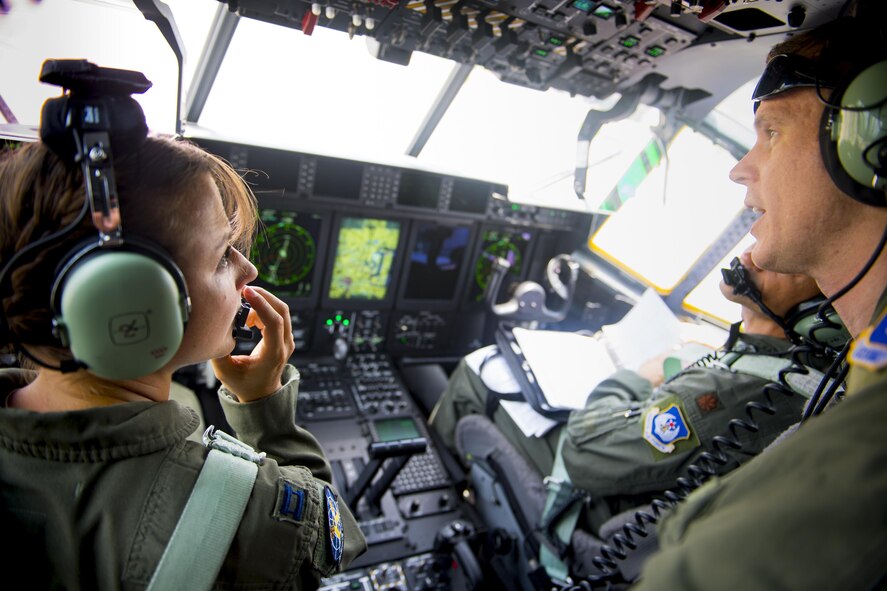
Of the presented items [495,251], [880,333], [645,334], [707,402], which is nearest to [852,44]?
[880,333]

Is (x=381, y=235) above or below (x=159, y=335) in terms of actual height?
below

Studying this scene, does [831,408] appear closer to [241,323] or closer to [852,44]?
[852,44]

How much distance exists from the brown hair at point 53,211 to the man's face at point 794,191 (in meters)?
0.94

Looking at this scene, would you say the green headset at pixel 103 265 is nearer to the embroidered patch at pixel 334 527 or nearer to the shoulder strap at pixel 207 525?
the shoulder strap at pixel 207 525

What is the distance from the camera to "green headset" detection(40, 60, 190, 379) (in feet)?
1.93

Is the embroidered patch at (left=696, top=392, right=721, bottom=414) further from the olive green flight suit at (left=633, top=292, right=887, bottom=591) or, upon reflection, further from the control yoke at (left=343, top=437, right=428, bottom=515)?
the olive green flight suit at (left=633, top=292, right=887, bottom=591)

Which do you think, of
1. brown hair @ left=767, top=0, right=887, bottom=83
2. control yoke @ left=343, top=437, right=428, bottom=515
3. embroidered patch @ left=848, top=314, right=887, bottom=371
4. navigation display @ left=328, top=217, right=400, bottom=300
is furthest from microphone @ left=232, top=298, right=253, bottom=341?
navigation display @ left=328, top=217, right=400, bottom=300

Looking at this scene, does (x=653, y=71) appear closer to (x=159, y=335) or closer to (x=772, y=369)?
(x=772, y=369)

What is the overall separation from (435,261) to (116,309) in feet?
6.72

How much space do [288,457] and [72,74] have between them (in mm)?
674

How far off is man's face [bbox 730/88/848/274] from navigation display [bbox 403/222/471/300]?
1678 millimetres

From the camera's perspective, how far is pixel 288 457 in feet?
3.14

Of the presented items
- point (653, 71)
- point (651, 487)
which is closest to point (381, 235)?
point (653, 71)

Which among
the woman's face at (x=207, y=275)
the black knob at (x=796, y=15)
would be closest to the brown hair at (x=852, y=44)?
the black knob at (x=796, y=15)
